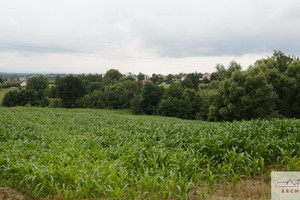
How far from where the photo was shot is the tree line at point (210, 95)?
24.5m

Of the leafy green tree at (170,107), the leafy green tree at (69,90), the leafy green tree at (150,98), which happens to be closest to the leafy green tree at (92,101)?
the leafy green tree at (69,90)

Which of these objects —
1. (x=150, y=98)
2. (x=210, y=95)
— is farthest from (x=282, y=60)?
(x=150, y=98)

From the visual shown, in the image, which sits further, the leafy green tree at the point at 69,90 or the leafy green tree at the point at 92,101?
the leafy green tree at the point at 92,101

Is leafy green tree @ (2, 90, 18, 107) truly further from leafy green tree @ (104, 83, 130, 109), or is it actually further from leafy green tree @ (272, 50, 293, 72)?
leafy green tree @ (272, 50, 293, 72)

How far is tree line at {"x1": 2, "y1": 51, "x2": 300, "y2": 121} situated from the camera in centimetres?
2452

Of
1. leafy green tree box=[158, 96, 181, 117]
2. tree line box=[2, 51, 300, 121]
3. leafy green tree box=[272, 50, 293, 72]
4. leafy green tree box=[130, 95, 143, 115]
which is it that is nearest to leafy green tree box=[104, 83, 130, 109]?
tree line box=[2, 51, 300, 121]

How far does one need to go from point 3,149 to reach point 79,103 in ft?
169

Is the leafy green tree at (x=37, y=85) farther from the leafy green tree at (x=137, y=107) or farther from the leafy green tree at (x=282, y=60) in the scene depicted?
the leafy green tree at (x=282, y=60)

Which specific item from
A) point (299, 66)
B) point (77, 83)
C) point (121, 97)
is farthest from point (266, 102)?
point (77, 83)

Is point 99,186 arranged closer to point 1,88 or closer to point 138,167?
point 138,167

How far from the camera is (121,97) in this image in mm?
59125

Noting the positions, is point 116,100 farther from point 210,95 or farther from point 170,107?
point 210,95

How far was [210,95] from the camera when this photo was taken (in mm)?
34469

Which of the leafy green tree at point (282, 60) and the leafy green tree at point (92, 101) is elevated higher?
the leafy green tree at point (282, 60)
